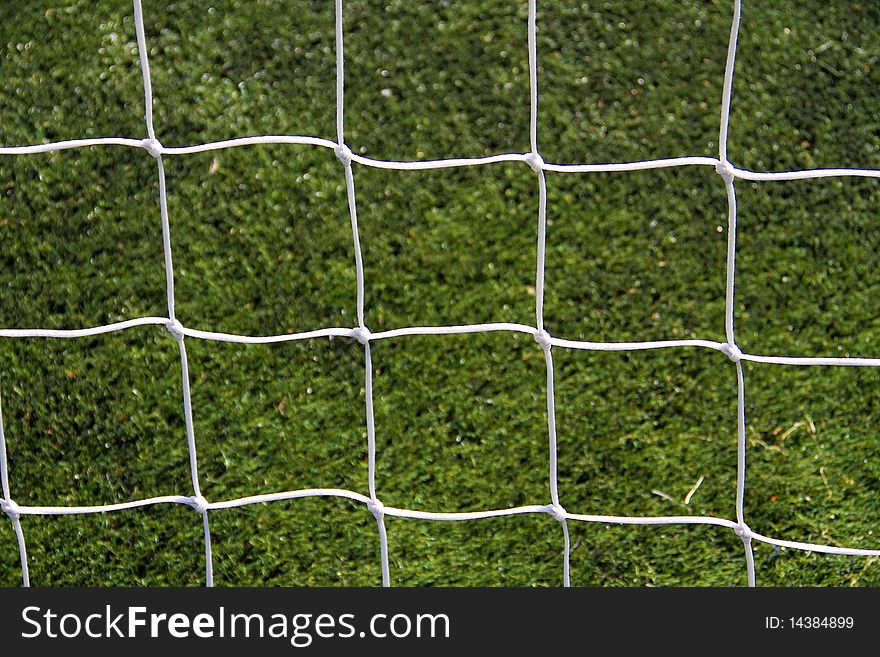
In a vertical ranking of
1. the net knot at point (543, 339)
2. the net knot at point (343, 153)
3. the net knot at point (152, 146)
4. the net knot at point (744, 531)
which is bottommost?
the net knot at point (744, 531)

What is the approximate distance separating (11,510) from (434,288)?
67cm

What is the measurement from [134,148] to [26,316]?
0.97 feet

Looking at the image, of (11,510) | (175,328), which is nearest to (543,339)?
(175,328)

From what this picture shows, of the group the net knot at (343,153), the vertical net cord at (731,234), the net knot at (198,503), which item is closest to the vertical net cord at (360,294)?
the net knot at (343,153)

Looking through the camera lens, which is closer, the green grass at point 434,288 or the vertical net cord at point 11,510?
the vertical net cord at point 11,510

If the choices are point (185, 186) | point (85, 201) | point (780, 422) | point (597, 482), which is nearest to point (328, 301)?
point (185, 186)

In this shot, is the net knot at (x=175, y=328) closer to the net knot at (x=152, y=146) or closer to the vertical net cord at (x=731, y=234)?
the net knot at (x=152, y=146)

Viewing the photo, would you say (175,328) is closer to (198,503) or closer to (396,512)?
(198,503)

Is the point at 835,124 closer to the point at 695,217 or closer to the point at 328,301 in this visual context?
the point at 695,217

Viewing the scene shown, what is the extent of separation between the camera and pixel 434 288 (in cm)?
127

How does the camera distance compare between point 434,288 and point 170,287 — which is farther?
point 434,288

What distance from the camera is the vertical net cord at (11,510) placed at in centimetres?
115

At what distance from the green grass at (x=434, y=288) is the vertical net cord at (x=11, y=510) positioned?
26 mm

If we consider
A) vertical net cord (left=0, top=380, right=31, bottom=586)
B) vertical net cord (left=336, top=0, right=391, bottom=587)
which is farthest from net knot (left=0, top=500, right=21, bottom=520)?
vertical net cord (left=336, top=0, right=391, bottom=587)
